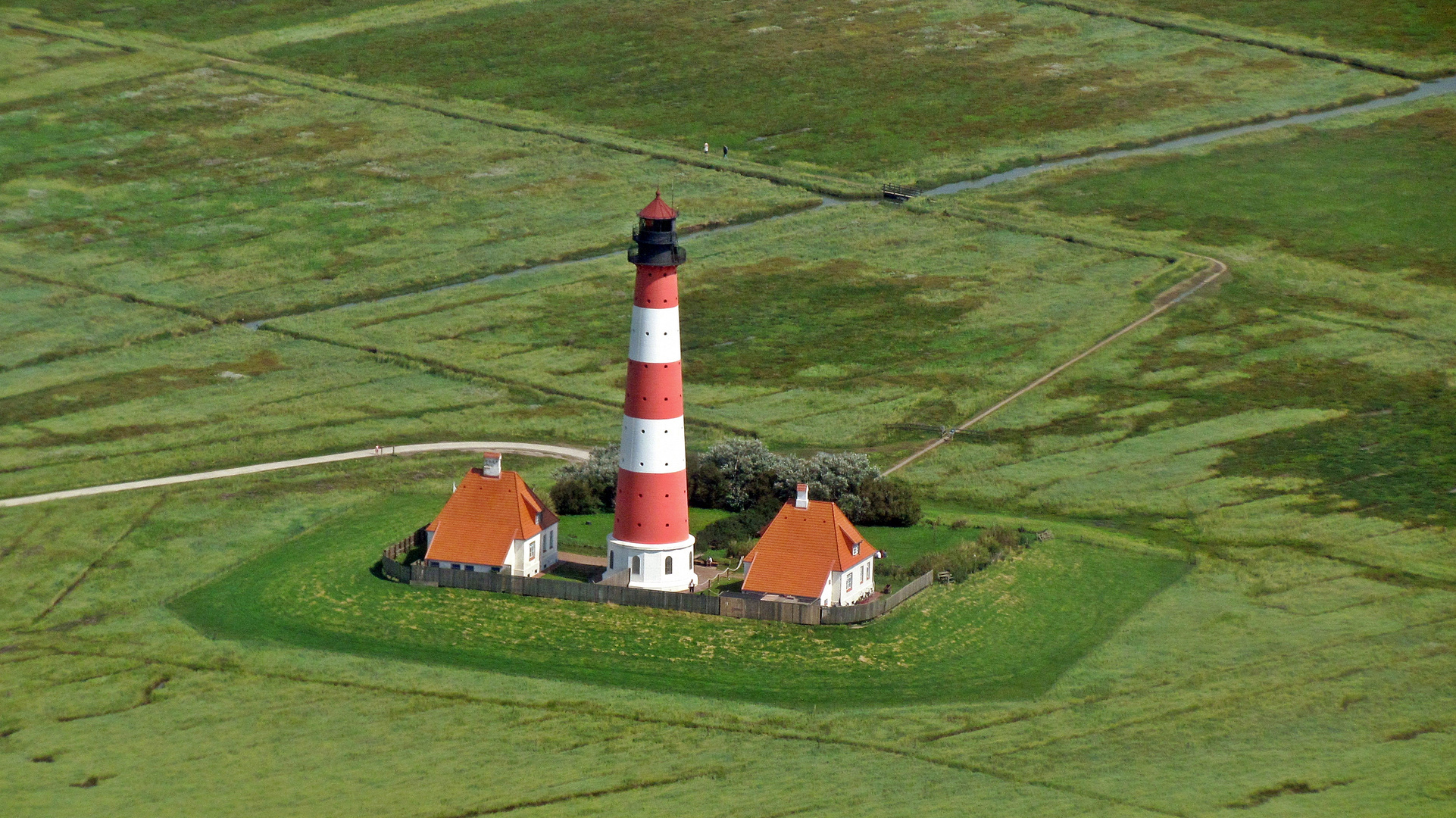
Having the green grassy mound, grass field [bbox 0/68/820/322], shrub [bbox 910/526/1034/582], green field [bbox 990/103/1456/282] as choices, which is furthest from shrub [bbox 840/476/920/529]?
green field [bbox 990/103/1456/282]

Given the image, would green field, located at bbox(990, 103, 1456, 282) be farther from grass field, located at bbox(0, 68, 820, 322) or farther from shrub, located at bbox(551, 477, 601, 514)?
shrub, located at bbox(551, 477, 601, 514)

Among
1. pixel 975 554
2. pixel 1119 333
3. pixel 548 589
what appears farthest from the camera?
pixel 1119 333

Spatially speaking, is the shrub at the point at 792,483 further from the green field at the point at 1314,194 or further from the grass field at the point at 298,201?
the green field at the point at 1314,194

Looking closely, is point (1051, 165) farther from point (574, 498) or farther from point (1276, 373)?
point (574, 498)

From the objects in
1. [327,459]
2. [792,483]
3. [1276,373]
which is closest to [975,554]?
[792,483]

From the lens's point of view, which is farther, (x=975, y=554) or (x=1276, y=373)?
(x=1276, y=373)

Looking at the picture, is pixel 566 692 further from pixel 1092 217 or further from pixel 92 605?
pixel 1092 217
